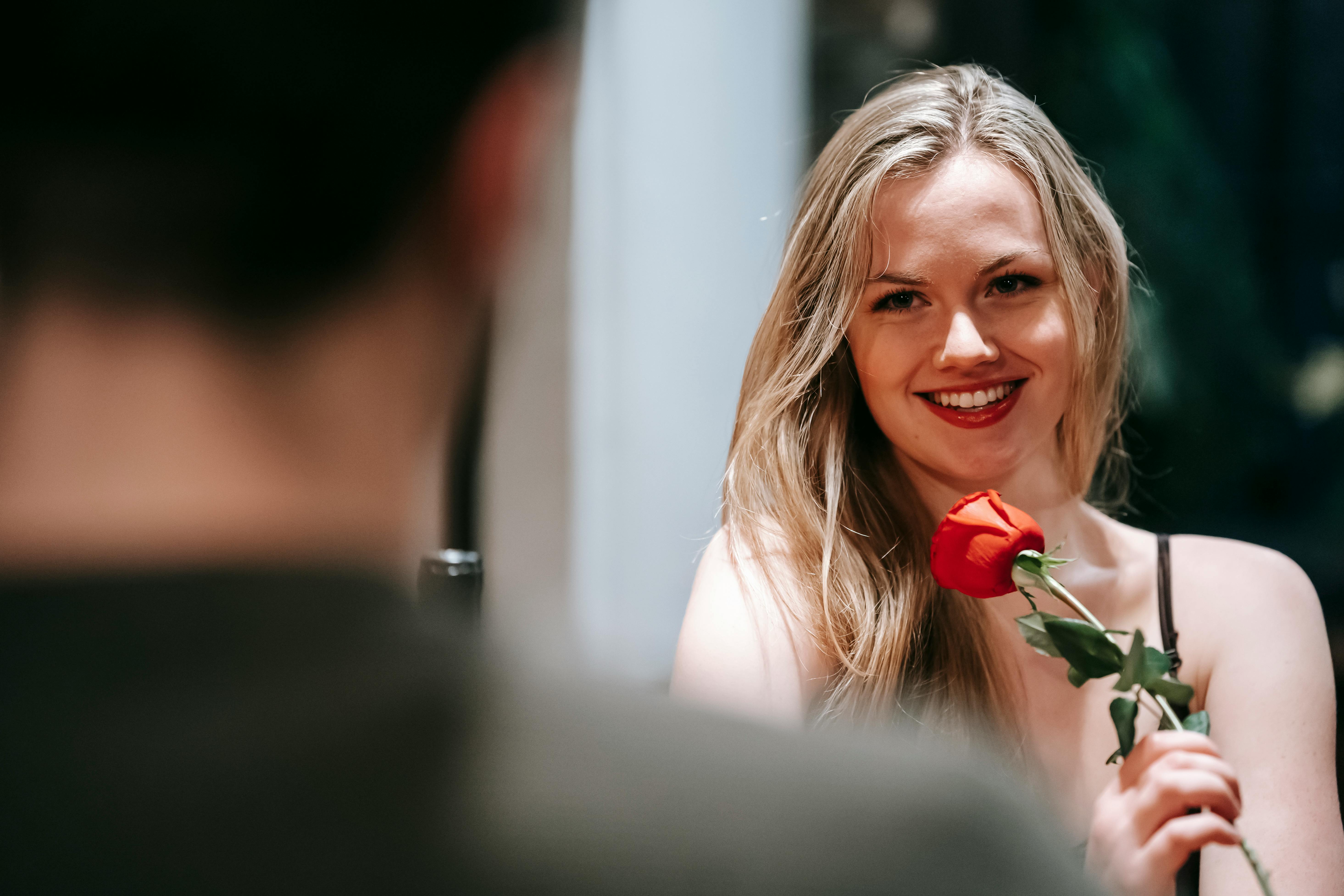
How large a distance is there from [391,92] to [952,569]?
370 mm

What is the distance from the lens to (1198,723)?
506mm

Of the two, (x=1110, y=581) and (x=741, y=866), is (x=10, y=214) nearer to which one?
(x=741, y=866)

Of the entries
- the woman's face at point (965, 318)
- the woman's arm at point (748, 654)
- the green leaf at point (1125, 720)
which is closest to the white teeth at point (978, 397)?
the woman's face at point (965, 318)

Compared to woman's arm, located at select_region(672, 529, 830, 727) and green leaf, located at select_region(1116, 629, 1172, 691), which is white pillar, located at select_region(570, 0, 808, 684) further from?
green leaf, located at select_region(1116, 629, 1172, 691)

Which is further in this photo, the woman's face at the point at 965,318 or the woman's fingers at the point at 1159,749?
the woman's face at the point at 965,318

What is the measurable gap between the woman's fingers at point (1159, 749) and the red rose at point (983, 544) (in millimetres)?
103

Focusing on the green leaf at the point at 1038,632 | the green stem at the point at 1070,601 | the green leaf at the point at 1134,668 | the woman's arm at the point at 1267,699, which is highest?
the green stem at the point at 1070,601

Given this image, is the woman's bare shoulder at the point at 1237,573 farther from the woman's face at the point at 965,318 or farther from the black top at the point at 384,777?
the black top at the point at 384,777

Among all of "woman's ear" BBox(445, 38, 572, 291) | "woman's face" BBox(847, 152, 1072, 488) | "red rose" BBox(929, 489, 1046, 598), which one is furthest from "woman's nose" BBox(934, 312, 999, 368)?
"woman's ear" BBox(445, 38, 572, 291)

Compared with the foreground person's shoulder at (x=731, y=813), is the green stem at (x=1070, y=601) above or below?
above

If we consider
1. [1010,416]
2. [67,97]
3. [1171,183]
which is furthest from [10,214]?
[1171,183]

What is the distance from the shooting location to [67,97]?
8.4 inches

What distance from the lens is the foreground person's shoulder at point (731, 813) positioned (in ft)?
0.80

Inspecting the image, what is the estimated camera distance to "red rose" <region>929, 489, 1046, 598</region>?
1.65 feet
